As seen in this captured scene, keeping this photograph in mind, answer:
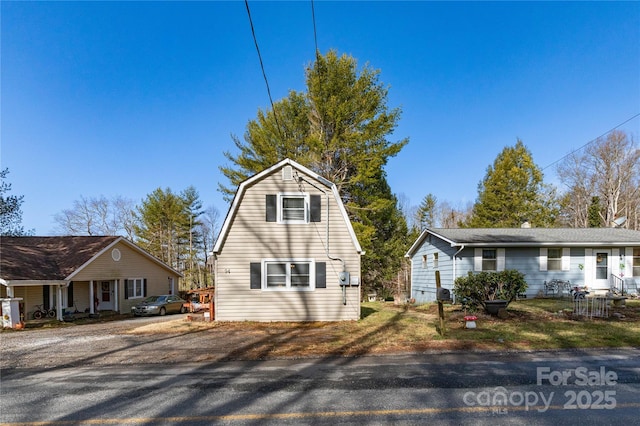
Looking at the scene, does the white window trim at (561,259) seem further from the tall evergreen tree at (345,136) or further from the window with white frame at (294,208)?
the window with white frame at (294,208)

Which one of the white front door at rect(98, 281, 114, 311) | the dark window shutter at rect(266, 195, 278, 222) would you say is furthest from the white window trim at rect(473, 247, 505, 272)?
the white front door at rect(98, 281, 114, 311)

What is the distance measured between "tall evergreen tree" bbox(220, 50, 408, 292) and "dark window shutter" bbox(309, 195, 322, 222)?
9.63 metres

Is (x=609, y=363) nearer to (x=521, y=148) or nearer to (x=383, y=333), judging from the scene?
(x=383, y=333)

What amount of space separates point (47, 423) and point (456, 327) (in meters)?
9.60

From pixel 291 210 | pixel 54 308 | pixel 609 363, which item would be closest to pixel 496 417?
pixel 609 363

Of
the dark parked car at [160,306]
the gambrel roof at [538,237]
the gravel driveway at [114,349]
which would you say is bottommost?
the dark parked car at [160,306]

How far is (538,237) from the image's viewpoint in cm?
1795

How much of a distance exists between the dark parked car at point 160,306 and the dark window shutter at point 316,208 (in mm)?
13458

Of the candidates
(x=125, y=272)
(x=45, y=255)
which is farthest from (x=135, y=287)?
(x=45, y=255)

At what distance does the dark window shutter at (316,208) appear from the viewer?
13.4m

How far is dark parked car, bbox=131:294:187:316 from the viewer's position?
20.9 m

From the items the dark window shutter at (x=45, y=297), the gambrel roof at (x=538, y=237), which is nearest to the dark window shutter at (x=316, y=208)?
the gambrel roof at (x=538, y=237)

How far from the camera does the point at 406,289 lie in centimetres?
3753

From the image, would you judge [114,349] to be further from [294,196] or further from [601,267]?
[601,267]
